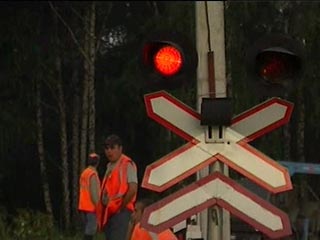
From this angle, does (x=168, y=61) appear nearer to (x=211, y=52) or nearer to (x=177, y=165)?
(x=211, y=52)

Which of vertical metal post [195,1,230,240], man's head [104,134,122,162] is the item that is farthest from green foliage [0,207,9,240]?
vertical metal post [195,1,230,240]

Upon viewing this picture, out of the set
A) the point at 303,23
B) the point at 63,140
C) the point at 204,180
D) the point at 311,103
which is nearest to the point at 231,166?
the point at 204,180

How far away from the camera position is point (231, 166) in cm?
739

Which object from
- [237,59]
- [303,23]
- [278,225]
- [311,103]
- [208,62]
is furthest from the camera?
[311,103]

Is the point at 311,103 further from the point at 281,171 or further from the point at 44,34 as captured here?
the point at 281,171

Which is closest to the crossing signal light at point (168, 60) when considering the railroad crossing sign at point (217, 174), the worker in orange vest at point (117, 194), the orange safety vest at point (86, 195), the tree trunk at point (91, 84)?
the railroad crossing sign at point (217, 174)

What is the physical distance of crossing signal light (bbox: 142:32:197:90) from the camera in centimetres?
739

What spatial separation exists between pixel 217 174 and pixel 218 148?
22 cm

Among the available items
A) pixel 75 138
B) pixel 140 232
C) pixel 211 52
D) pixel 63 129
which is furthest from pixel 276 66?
pixel 63 129

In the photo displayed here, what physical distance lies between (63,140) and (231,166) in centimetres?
1741

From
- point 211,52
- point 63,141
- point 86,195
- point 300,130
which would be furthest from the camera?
point 63,141

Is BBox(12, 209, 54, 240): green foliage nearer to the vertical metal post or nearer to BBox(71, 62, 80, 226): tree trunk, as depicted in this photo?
BBox(71, 62, 80, 226): tree trunk

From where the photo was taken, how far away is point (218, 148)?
7.46 metres

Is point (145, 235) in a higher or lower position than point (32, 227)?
higher
